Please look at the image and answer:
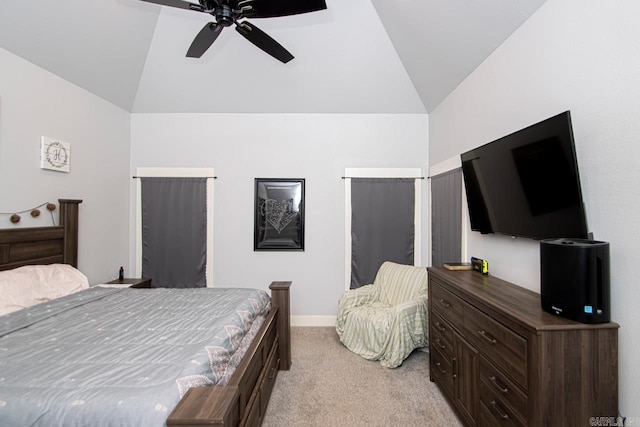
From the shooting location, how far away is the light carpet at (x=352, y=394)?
6.88 ft

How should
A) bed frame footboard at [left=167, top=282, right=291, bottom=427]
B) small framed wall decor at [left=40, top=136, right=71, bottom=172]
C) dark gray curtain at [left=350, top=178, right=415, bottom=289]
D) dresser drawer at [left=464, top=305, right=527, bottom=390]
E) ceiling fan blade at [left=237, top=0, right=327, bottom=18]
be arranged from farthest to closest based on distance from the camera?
dark gray curtain at [left=350, top=178, right=415, bottom=289]
small framed wall decor at [left=40, top=136, right=71, bottom=172]
ceiling fan blade at [left=237, top=0, right=327, bottom=18]
dresser drawer at [left=464, top=305, right=527, bottom=390]
bed frame footboard at [left=167, top=282, right=291, bottom=427]

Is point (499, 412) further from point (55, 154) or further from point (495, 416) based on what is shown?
point (55, 154)

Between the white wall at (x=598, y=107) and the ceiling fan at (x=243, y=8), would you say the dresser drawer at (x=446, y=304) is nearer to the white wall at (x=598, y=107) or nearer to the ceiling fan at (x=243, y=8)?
the white wall at (x=598, y=107)

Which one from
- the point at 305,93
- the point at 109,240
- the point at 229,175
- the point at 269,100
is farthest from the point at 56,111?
the point at 305,93

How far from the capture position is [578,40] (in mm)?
1540

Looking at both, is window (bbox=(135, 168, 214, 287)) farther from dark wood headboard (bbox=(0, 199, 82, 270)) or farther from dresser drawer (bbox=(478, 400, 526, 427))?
dresser drawer (bbox=(478, 400, 526, 427))

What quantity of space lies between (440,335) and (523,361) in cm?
102

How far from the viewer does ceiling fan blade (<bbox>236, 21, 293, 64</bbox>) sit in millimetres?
2033

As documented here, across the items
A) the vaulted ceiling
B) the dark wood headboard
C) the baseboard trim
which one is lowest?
the baseboard trim

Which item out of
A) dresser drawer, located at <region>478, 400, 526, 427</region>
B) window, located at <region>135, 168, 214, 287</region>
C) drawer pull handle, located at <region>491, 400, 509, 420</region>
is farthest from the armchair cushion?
window, located at <region>135, 168, 214, 287</region>

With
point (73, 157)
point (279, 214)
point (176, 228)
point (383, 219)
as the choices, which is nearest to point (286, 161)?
point (279, 214)

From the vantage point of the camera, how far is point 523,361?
1347 millimetres

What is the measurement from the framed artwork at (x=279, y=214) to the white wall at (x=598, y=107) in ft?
8.04

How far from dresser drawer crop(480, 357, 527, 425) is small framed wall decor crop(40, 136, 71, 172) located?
3935mm
